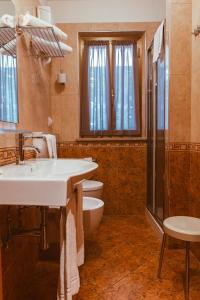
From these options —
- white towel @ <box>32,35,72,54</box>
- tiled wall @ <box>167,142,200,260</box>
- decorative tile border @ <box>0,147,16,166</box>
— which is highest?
white towel @ <box>32,35,72,54</box>

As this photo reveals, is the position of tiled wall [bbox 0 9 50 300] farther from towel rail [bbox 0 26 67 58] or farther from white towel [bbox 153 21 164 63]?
white towel [bbox 153 21 164 63]

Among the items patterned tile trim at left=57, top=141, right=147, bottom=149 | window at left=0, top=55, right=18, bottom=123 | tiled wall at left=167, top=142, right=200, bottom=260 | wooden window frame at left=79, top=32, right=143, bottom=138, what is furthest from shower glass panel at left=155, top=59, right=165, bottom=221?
window at left=0, top=55, right=18, bottom=123

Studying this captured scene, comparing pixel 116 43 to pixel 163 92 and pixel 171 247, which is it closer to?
pixel 163 92

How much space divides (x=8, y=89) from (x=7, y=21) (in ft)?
1.31

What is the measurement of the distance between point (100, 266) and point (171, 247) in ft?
2.19

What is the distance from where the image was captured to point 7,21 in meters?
1.47

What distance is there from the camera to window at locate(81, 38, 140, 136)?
304 centimetres

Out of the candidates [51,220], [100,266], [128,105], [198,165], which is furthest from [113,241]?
[128,105]

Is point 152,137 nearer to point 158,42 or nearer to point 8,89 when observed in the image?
point 158,42

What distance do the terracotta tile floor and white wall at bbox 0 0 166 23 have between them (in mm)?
2522

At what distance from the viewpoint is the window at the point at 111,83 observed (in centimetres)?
304

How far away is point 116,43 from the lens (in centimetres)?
305

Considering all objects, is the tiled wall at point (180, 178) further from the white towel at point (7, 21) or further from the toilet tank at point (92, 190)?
the white towel at point (7, 21)

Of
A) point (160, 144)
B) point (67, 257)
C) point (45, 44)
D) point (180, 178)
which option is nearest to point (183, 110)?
point (160, 144)
